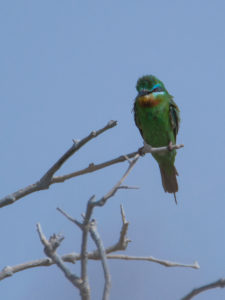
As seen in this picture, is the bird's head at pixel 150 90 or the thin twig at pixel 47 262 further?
the bird's head at pixel 150 90

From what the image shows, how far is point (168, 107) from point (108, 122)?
2669 millimetres

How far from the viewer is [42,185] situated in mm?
3334

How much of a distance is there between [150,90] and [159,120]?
15.9 inches

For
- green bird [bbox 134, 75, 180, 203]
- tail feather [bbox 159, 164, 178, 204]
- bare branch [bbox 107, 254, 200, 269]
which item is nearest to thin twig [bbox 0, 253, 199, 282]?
bare branch [bbox 107, 254, 200, 269]

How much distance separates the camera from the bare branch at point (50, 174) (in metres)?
3.24

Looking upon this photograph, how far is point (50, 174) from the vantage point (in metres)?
3.35

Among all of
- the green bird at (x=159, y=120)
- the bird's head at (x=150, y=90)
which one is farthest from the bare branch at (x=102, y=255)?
the bird's head at (x=150, y=90)

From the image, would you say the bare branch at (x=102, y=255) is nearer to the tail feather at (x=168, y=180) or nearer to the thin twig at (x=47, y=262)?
the thin twig at (x=47, y=262)

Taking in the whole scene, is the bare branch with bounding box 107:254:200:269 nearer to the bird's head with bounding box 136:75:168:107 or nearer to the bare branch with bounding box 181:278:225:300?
the bare branch with bounding box 181:278:225:300

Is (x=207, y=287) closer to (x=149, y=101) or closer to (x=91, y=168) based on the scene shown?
(x=91, y=168)

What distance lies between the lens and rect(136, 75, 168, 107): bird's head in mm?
5930

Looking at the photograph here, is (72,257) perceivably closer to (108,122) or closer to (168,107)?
(108,122)

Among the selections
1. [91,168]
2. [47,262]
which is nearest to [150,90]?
[91,168]

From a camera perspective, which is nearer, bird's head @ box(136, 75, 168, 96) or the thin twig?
the thin twig
